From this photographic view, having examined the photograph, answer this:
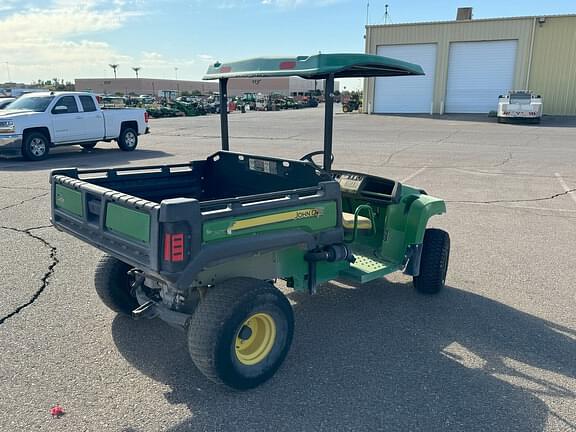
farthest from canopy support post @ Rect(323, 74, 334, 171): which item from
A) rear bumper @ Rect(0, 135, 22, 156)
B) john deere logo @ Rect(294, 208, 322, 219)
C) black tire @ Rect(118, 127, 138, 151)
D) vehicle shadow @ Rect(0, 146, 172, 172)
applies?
black tire @ Rect(118, 127, 138, 151)

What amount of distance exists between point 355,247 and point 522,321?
160cm

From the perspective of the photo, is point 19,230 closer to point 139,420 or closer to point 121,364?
point 121,364

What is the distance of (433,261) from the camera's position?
15.2 feet

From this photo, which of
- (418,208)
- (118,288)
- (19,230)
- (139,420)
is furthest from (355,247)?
(19,230)

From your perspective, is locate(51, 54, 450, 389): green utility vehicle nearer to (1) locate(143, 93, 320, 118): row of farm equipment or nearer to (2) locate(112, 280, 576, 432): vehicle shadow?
(2) locate(112, 280, 576, 432): vehicle shadow

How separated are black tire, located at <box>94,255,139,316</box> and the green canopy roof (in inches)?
71.4

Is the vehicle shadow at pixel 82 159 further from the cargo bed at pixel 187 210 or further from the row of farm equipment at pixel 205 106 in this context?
the row of farm equipment at pixel 205 106

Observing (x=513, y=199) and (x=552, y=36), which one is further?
(x=552, y=36)

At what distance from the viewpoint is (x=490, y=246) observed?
6.24 metres

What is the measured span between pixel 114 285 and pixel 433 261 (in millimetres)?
2849

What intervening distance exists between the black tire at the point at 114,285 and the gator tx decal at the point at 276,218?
1542 mm

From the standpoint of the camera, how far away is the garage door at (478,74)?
102ft

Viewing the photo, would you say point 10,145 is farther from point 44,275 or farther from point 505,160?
point 505,160

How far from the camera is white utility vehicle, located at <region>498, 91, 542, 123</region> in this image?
25.9m
